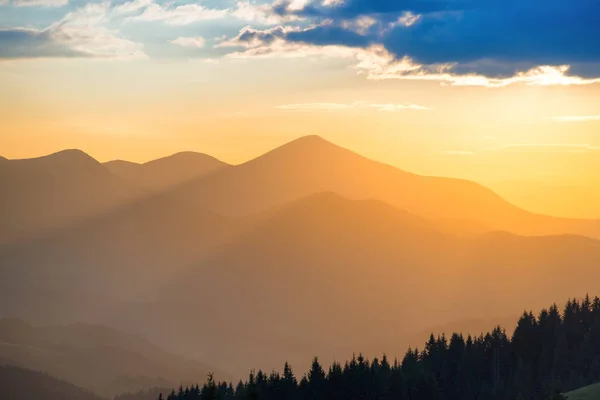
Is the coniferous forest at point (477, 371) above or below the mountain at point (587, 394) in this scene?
above

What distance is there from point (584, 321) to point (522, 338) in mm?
13539

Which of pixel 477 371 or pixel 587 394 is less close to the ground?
pixel 477 371

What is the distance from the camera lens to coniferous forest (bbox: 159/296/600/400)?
117688 mm

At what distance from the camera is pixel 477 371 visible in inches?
5635

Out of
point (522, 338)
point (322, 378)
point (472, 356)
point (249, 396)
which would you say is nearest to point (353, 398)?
point (322, 378)

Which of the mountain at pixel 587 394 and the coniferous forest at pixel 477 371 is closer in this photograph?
the mountain at pixel 587 394

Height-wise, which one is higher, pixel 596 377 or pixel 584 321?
pixel 584 321

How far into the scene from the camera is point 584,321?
152m

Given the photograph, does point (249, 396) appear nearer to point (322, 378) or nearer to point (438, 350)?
point (322, 378)

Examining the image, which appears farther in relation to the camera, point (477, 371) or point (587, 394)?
point (477, 371)

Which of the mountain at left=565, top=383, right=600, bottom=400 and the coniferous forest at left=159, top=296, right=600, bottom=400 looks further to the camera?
the coniferous forest at left=159, top=296, right=600, bottom=400

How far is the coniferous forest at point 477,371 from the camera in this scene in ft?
386

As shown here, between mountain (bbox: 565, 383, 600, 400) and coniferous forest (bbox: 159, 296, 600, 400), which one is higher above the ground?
coniferous forest (bbox: 159, 296, 600, 400)

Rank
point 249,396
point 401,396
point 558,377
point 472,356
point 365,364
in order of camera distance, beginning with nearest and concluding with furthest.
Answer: point 249,396 → point 401,396 → point 365,364 → point 558,377 → point 472,356
